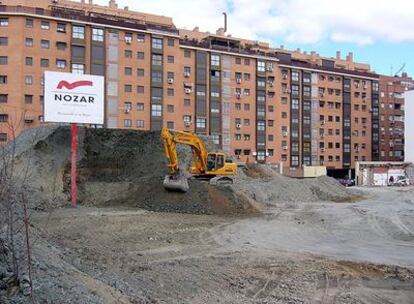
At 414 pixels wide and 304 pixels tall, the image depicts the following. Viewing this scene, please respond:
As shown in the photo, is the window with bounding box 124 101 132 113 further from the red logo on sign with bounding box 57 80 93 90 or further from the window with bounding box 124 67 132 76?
the red logo on sign with bounding box 57 80 93 90

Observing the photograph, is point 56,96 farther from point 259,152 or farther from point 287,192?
point 259,152

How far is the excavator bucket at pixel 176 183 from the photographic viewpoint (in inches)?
1107

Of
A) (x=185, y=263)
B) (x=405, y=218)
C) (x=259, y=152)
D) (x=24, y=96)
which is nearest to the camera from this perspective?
(x=185, y=263)

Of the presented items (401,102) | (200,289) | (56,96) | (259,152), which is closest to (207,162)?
(56,96)

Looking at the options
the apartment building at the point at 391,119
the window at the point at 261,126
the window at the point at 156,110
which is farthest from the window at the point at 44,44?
the apartment building at the point at 391,119

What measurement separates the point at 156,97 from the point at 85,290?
7174 centimetres

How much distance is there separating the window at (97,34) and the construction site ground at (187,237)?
34.1m

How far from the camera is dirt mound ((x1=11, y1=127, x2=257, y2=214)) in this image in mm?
28078

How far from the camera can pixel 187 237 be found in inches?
752

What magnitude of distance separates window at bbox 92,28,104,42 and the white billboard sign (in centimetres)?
4759

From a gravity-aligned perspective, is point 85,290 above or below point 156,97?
below

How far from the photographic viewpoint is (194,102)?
270 ft

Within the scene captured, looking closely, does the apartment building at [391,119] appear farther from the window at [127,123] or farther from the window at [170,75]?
the window at [127,123]

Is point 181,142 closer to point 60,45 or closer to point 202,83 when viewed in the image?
point 60,45
